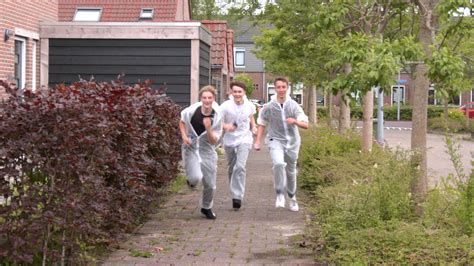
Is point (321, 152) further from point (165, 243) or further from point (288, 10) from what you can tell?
point (165, 243)

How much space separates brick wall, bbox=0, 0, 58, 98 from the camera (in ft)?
46.8

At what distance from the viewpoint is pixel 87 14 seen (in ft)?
104

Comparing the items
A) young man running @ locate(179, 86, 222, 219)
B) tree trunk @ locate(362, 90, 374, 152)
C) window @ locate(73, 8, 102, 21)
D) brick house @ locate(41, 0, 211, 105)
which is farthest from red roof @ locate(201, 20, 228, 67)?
young man running @ locate(179, 86, 222, 219)

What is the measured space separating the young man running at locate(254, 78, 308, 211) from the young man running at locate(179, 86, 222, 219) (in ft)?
3.06

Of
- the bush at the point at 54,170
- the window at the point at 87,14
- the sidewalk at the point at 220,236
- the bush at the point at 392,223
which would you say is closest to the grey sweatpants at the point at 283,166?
the sidewalk at the point at 220,236

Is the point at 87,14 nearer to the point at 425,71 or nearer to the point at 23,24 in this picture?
the point at 23,24

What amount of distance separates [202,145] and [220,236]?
1.70m

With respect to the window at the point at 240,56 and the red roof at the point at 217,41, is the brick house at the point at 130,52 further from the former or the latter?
the window at the point at 240,56

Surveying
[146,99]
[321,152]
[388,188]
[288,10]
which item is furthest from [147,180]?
[288,10]

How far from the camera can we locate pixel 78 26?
16.5 metres

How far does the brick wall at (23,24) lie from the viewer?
14250 millimetres

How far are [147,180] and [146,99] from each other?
1039 mm

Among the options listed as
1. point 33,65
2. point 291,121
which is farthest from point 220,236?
point 33,65

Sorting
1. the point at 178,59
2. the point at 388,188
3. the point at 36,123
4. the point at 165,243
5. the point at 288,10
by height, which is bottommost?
the point at 165,243
